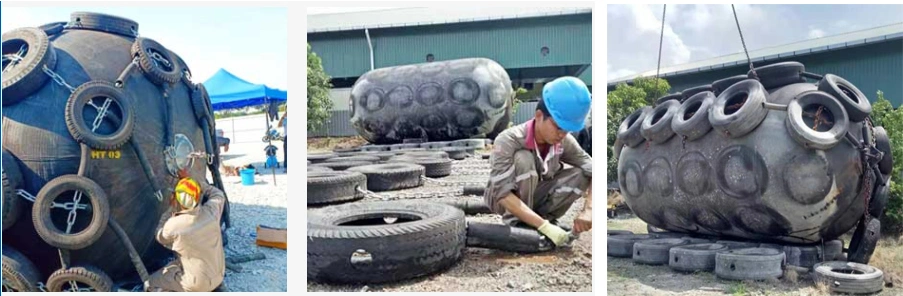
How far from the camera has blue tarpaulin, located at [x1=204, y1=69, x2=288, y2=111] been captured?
→ 5.39 metres

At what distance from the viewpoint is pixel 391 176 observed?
5934 mm

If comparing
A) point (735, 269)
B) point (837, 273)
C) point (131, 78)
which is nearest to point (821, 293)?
point (837, 273)

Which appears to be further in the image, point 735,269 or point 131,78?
point 735,269

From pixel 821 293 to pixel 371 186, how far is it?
362 centimetres

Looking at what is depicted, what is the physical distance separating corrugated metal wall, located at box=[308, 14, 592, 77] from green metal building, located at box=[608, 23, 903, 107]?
3.87 feet

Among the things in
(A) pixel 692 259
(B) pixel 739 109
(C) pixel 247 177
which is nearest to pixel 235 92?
(C) pixel 247 177

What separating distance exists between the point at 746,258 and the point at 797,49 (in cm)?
283

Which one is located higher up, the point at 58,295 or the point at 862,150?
the point at 862,150

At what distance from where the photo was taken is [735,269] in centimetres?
429

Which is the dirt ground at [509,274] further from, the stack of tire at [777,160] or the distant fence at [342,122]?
the distant fence at [342,122]

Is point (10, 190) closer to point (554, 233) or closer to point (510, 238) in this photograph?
point (510, 238)

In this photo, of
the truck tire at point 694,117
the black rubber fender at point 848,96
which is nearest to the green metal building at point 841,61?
the truck tire at point 694,117

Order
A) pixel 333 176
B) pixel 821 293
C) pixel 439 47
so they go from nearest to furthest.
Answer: pixel 821 293
pixel 333 176
pixel 439 47

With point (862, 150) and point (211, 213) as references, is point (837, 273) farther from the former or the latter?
point (211, 213)
